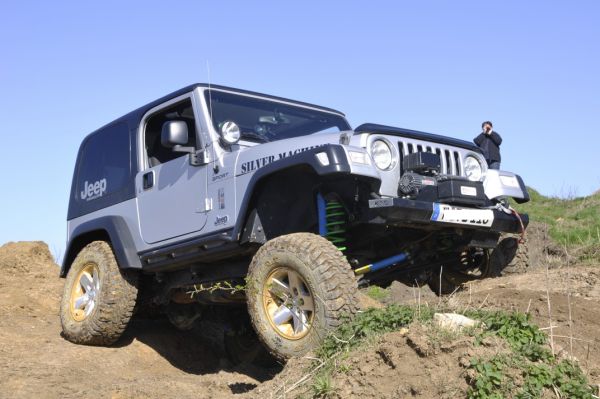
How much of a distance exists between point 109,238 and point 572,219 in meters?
7.58

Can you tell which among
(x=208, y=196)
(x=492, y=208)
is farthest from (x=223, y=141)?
(x=492, y=208)

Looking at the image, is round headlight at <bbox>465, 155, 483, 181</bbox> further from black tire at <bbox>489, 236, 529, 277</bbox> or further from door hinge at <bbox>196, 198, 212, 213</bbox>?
door hinge at <bbox>196, 198, 212, 213</bbox>

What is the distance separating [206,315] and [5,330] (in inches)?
76.2

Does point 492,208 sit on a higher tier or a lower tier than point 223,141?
lower

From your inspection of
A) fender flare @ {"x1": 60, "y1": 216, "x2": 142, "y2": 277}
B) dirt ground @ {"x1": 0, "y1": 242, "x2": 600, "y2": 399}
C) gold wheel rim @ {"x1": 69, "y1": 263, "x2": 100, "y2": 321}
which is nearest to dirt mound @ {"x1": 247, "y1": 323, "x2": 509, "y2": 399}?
dirt ground @ {"x1": 0, "y1": 242, "x2": 600, "y2": 399}

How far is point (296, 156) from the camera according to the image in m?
5.17

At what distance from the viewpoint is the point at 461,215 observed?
523cm

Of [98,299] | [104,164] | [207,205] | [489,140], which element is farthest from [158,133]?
[489,140]

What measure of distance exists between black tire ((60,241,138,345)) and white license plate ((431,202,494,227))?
321cm

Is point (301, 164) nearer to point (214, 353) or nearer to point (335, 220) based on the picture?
point (335, 220)

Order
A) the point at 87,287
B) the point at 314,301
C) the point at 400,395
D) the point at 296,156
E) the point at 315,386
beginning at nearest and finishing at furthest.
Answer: the point at 400,395, the point at 315,386, the point at 314,301, the point at 296,156, the point at 87,287

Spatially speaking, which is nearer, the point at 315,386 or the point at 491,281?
the point at 315,386

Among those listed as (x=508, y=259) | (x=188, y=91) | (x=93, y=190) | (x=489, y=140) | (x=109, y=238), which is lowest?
(x=508, y=259)

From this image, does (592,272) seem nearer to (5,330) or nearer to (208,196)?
(208,196)
